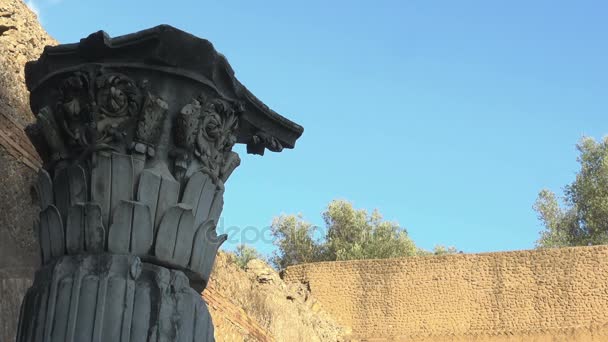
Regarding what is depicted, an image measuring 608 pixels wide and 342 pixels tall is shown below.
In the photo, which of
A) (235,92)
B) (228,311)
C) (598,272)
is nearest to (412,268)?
(598,272)

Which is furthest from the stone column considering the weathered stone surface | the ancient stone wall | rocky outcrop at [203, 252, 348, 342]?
the ancient stone wall

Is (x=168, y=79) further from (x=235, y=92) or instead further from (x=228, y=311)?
(x=228, y=311)

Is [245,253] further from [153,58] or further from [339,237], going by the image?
[153,58]

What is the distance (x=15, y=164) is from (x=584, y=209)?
19052mm

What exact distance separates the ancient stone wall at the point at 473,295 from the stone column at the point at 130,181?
11643mm

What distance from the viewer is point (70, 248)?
2.65m

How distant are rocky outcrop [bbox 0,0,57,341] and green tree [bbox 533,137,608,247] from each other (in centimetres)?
1766

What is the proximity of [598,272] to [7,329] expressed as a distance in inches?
443

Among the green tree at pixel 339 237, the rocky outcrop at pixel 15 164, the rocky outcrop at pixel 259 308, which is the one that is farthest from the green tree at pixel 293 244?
the rocky outcrop at pixel 15 164

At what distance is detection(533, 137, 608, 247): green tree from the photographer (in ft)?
69.9

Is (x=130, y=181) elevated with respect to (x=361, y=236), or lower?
lower

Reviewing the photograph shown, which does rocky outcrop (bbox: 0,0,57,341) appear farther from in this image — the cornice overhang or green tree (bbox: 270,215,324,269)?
green tree (bbox: 270,215,324,269)

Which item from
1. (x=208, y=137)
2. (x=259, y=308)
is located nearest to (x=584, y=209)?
(x=259, y=308)

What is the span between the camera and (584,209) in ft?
72.2
